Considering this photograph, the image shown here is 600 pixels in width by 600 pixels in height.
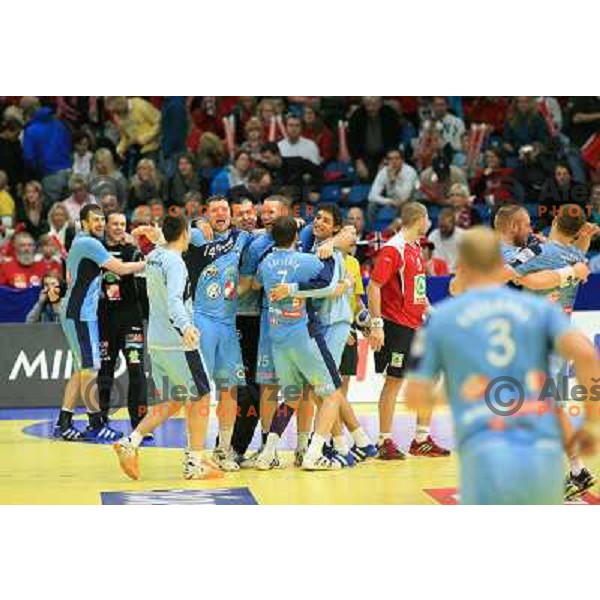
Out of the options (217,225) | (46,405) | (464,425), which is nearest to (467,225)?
(46,405)

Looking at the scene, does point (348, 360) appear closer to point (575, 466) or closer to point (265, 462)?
point (265, 462)

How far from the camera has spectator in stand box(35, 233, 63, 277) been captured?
712 inches

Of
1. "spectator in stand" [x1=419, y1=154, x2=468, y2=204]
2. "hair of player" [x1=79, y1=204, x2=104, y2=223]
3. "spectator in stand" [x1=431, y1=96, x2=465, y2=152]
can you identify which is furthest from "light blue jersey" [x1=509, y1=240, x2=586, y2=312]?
"spectator in stand" [x1=431, y1=96, x2=465, y2=152]

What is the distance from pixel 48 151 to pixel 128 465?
369 inches

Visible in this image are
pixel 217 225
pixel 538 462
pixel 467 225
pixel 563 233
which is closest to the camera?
pixel 538 462

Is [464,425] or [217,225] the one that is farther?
[217,225]

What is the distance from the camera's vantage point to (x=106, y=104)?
21.5m

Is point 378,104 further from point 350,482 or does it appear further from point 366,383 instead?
point 350,482

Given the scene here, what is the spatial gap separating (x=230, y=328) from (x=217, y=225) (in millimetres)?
835

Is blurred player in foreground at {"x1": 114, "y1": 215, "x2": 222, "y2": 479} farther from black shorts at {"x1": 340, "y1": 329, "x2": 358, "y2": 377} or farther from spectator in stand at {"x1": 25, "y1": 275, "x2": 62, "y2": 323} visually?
spectator in stand at {"x1": 25, "y1": 275, "x2": 62, "y2": 323}

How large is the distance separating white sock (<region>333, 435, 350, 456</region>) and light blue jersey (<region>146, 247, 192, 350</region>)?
185 cm

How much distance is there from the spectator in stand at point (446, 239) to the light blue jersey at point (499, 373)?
11554 mm

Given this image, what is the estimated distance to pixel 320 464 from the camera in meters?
12.8

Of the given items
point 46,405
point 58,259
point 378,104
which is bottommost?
point 46,405
